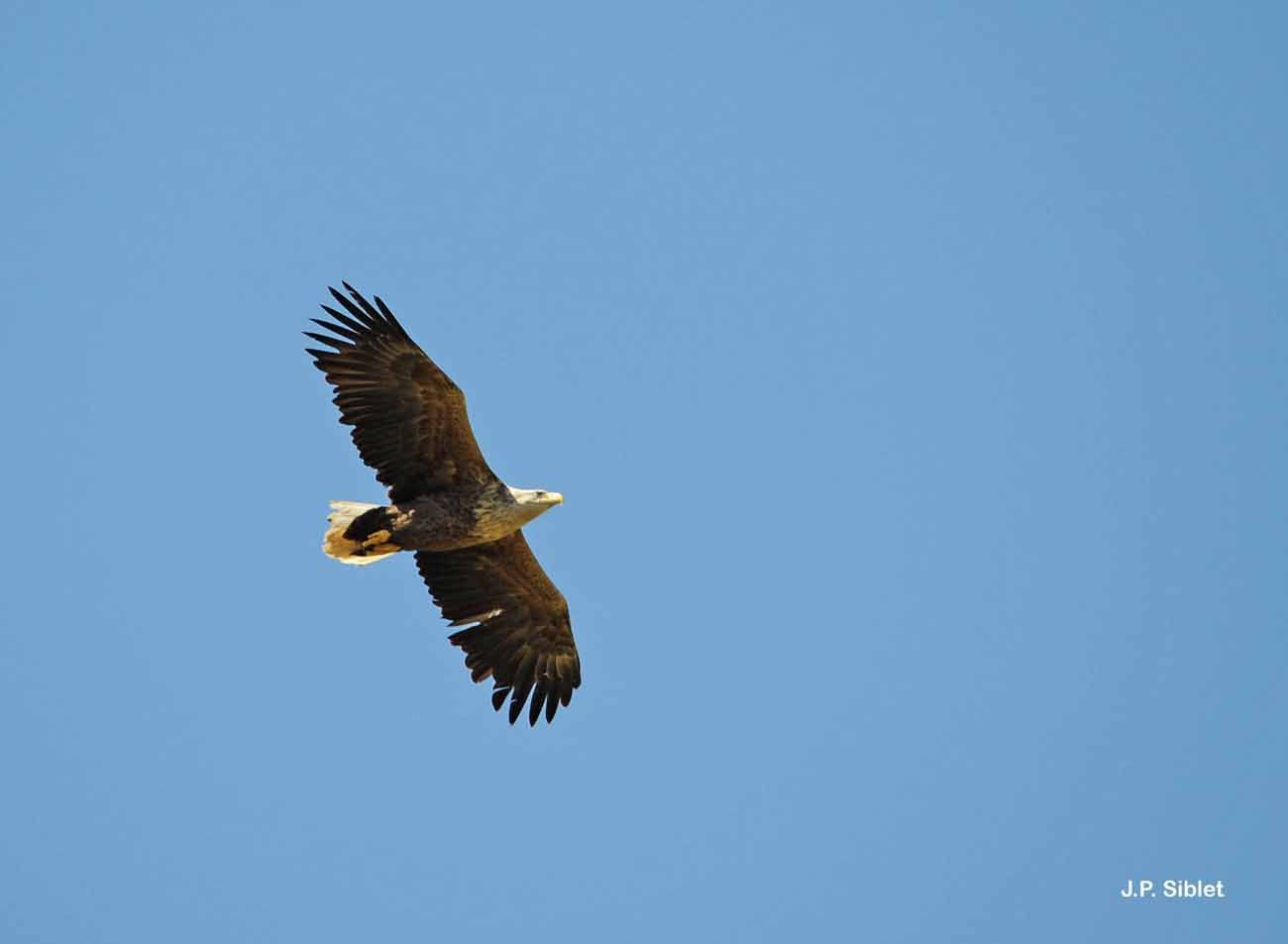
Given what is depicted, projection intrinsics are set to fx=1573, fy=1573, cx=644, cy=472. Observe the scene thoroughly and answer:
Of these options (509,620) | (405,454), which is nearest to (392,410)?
(405,454)

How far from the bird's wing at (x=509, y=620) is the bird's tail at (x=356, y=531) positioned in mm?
1149

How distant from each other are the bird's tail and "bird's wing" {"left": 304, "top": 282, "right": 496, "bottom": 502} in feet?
1.08

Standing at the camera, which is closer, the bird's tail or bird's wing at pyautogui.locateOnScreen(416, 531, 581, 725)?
the bird's tail

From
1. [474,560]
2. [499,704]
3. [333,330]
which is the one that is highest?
[333,330]

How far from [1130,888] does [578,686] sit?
31.4ft

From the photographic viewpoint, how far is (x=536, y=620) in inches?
674

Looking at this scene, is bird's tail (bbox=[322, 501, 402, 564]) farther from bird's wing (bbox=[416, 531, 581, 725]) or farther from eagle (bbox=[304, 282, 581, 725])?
bird's wing (bbox=[416, 531, 581, 725])

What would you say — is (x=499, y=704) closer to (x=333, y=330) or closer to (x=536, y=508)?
(x=536, y=508)

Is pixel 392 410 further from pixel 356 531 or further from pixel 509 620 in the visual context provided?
pixel 509 620

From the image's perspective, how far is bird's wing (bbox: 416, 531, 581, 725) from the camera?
16781 millimetres

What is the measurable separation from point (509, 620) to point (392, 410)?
281 centimetres

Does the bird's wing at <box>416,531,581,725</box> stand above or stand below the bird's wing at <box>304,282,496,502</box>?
below

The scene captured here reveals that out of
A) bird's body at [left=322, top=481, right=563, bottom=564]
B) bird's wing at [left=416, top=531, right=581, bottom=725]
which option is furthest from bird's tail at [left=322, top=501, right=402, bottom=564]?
bird's wing at [left=416, top=531, right=581, bottom=725]

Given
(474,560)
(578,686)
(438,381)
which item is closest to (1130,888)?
(578,686)
